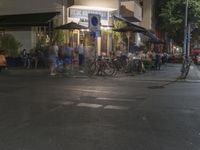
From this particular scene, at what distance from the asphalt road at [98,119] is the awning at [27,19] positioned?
14467mm

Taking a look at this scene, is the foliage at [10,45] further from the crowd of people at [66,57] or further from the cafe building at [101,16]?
the cafe building at [101,16]

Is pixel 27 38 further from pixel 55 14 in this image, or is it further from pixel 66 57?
pixel 66 57

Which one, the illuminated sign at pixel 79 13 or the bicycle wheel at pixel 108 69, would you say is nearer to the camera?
the bicycle wheel at pixel 108 69

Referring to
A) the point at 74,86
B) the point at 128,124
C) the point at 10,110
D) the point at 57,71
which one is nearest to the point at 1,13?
the point at 57,71

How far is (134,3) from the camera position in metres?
41.7

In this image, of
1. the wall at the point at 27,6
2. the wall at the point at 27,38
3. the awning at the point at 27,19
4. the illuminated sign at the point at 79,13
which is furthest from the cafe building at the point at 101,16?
the wall at the point at 27,38

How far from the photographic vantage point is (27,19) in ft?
108

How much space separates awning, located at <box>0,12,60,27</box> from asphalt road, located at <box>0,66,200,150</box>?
14467mm

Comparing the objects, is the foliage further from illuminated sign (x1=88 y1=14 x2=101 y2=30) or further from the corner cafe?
illuminated sign (x1=88 y1=14 x2=101 y2=30)

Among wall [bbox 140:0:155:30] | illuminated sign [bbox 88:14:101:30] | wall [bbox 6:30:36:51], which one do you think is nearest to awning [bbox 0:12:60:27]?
wall [bbox 6:30:36:51]

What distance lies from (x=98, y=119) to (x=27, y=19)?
75.7 feet

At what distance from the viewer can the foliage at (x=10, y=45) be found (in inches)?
1307

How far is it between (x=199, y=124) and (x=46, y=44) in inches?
945

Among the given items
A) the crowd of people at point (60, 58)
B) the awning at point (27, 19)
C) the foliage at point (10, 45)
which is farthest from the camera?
the foliage at point (10, 45)
